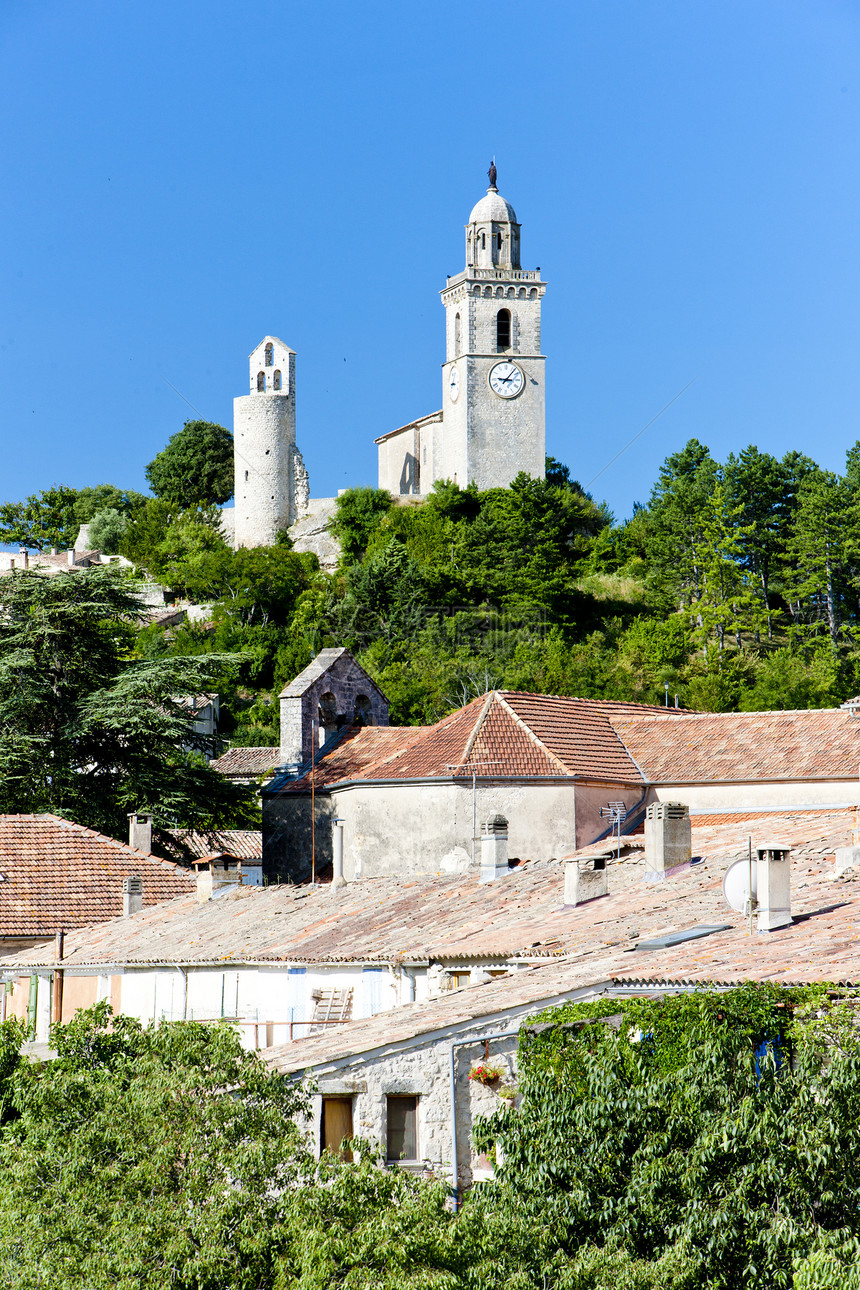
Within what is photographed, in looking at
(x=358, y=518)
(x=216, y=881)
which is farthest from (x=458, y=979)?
(x=358, y=518)

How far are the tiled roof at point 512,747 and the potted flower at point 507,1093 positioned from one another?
52.3 ft

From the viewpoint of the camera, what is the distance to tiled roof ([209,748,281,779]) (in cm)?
6259

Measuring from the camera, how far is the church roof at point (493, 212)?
8975 cm

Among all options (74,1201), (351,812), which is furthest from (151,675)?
(74,1201)

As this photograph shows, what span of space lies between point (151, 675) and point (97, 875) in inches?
396

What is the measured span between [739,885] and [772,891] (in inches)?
31.7

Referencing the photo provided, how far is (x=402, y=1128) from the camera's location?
47.5 ft

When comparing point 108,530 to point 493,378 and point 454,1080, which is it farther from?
point 454,1080

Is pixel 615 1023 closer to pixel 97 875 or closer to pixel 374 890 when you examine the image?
pixel 374 890

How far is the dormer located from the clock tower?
362 inches

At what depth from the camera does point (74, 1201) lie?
11430 mm

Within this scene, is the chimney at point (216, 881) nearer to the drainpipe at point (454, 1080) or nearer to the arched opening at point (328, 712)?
the arched opening at point (328, 712)

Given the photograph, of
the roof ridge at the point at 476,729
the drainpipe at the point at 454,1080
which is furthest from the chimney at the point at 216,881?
the drainpipe at the point at 454,1080

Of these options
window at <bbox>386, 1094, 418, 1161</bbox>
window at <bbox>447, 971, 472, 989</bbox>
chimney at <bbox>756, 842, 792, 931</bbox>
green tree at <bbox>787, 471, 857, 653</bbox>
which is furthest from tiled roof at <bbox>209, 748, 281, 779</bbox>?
window at <bbox>386, 1094, 418, 1161</bbox>
